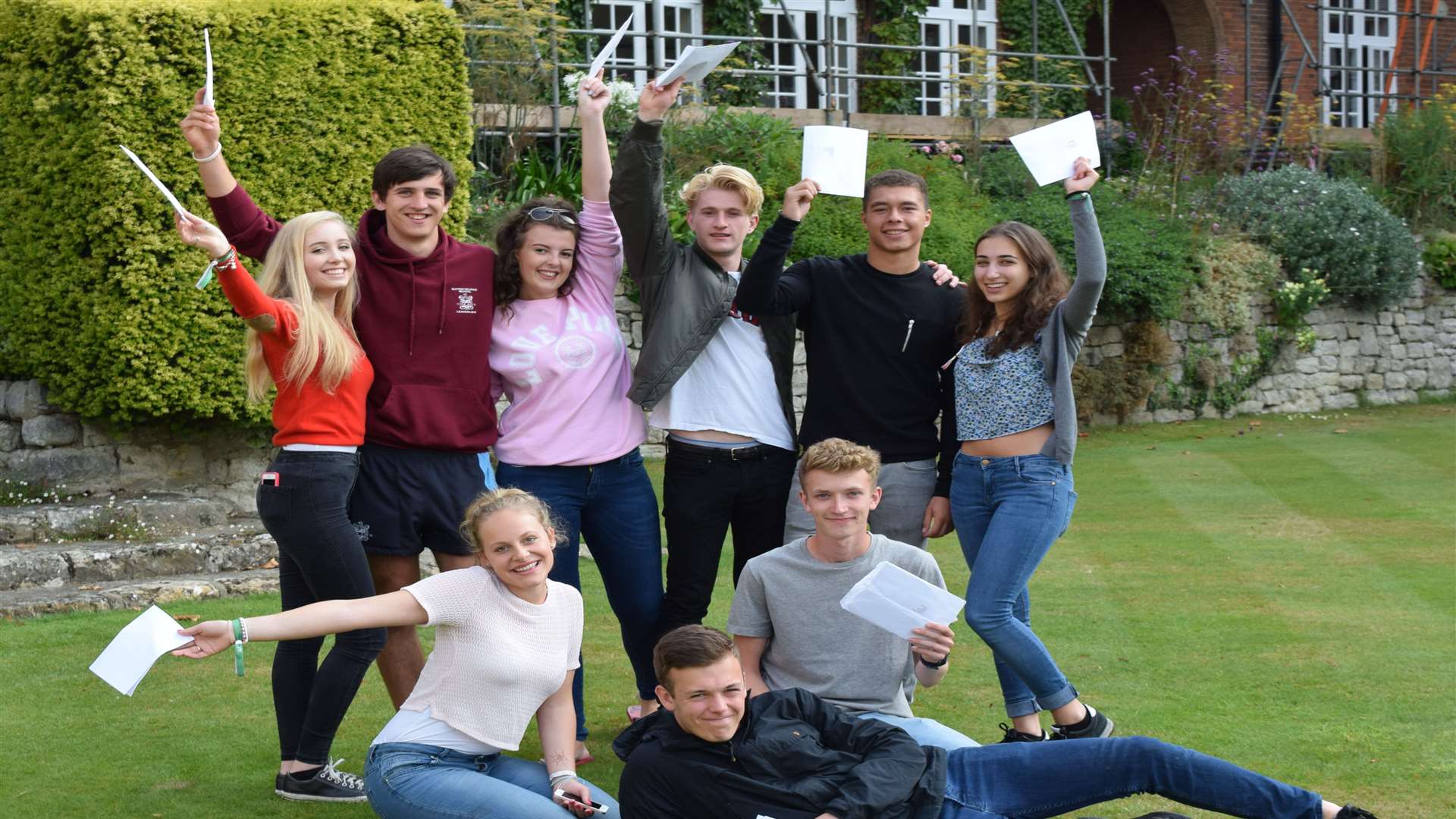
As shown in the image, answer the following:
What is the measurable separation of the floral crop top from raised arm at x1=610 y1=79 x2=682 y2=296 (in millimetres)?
1086

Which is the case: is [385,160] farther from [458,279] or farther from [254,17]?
[254,17]

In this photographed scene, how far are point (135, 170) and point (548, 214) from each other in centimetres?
516

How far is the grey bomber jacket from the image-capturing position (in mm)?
4672

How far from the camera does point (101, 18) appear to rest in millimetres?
8695

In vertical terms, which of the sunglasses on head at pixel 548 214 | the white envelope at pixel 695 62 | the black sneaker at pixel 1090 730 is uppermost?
the white envelope at pixel 695 62

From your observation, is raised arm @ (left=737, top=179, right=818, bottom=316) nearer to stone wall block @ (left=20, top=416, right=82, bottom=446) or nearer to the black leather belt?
the black leather belt

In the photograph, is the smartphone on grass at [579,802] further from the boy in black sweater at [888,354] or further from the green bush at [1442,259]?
the green bush at [1442,259]

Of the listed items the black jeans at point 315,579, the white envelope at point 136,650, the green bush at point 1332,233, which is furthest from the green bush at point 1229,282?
the white envelope at point 136,650

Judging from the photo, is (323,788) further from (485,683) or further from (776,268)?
(776,268)

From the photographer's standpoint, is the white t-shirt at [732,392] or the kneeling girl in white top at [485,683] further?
the white t-shirt at [732,392]

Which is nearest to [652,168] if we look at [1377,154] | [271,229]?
[271,229]

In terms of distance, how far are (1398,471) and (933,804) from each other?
30.9 feet

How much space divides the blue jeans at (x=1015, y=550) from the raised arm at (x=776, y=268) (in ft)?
2.73

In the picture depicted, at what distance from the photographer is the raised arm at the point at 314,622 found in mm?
3451
